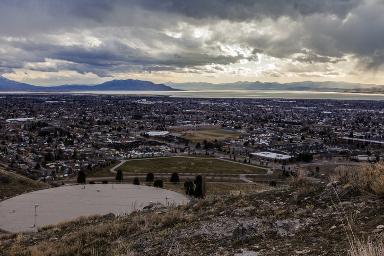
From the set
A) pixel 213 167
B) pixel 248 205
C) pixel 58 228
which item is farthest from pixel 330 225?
pixel 213 167

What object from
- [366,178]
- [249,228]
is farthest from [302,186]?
[249,228]

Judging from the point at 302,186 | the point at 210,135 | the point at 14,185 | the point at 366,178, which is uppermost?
the point at 366,178

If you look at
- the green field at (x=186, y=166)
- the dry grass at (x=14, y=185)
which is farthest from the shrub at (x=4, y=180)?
the green field at (x=186, y=166)

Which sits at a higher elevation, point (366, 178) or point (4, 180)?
point (366, 178)

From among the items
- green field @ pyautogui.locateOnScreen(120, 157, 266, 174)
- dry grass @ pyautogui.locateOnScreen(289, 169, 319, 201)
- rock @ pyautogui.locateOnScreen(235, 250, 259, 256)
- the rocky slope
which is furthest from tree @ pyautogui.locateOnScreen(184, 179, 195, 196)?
rock @ pyautogui.locateOnScreen(235, 250, 259, 256)

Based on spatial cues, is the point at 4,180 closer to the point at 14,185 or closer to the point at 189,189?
the point at 14,185
